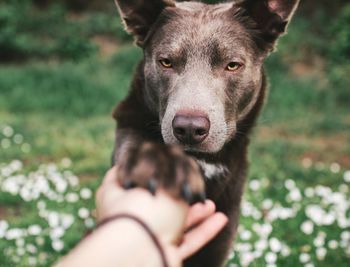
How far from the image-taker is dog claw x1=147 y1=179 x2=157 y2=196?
1.43 metres

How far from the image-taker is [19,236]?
4.32 m

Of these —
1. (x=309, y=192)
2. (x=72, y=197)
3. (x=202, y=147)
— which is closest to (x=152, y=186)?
(x=202, y=147)

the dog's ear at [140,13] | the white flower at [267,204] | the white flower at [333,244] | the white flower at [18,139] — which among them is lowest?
the white flower at [18,139]

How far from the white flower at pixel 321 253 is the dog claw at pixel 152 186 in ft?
9.87

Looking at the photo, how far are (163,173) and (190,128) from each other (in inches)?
46.5

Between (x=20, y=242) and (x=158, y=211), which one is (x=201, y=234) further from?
(x=20, y=242)

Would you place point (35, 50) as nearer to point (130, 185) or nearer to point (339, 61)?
point (339, 61)

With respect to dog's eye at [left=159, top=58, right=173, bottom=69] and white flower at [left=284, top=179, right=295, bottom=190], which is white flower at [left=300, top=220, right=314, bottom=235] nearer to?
white flower at [left=284, top=179, right=295, bottom=190]

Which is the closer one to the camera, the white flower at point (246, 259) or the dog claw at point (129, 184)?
the dog claw at point (129, 184)

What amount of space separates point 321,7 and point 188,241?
12.1 m

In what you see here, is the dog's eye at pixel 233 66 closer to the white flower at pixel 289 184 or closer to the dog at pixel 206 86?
the dog at pixel 206 86

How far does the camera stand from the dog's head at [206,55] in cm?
289

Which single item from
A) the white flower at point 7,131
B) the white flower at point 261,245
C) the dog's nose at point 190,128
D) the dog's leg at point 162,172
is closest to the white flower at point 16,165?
the white flower at point 7,131

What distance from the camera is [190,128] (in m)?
2.68
